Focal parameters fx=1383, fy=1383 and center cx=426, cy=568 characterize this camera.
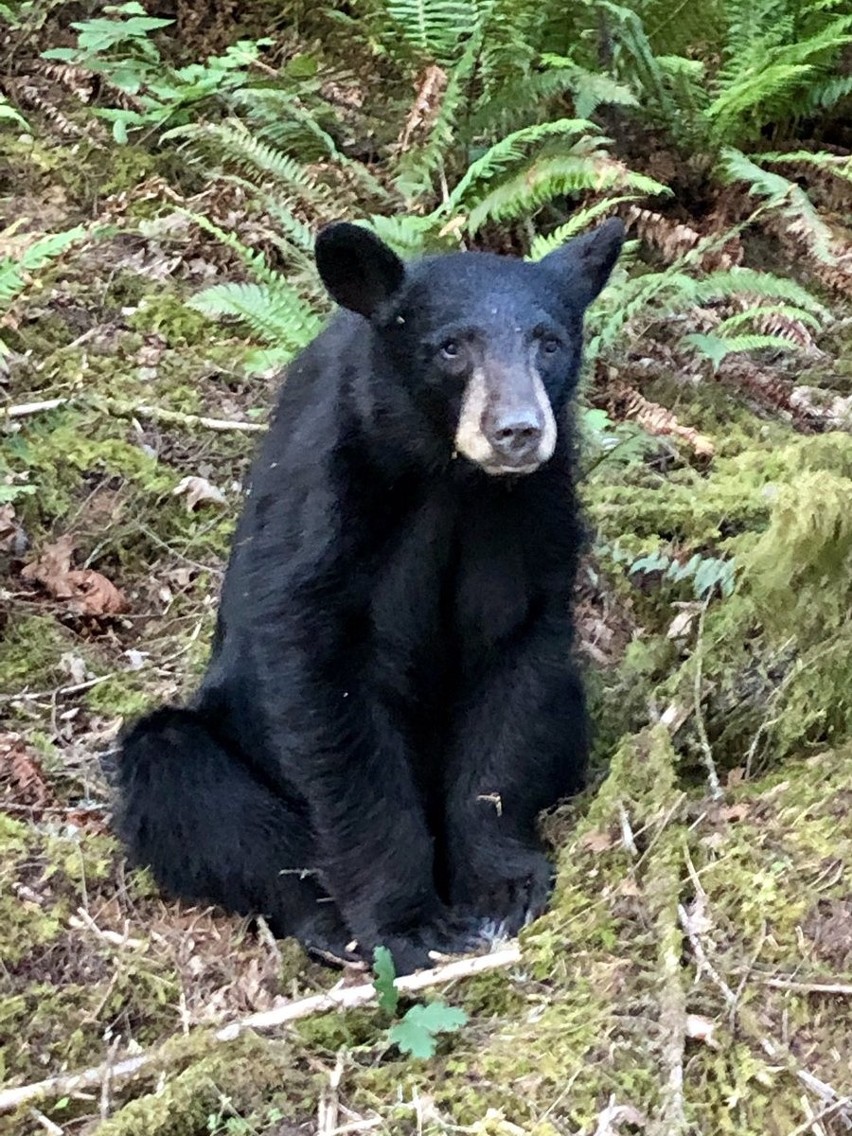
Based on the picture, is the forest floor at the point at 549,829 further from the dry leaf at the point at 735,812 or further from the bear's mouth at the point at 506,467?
the bear's mouth at the point at 506,467

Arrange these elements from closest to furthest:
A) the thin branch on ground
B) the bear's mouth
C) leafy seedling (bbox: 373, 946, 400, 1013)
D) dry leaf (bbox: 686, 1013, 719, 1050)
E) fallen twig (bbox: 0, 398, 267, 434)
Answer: dry leaf (bbox: 686, 1013, 719, 1050), leafy seedling (bbox: 373, 946, 400, 1013), the bear's mouth, the thin branch on ground, fallen twig (bbox: 0, 398, 267, 434)

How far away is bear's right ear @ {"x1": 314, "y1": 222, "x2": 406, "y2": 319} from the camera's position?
4.02 meters

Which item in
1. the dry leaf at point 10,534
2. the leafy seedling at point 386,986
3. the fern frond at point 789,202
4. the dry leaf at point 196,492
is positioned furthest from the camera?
the fern frond at point 789,202

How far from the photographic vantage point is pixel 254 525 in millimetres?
4566

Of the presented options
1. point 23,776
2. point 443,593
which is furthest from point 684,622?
point 23,776

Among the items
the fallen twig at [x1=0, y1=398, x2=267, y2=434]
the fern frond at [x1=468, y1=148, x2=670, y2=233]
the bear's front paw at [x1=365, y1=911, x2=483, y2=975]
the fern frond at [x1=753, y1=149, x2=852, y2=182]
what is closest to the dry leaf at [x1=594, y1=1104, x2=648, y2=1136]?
the bear's front paw at [x1=365, y1=911, x2=483, y2=975]

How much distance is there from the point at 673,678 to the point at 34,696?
2.37 meters

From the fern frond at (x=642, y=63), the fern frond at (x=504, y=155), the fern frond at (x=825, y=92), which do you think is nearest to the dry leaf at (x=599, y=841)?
the fern frond at (x=504, y=155)

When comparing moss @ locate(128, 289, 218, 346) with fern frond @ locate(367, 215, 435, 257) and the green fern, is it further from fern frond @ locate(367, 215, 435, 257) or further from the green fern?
fern frond @ locate(367, 215, 435, 257)

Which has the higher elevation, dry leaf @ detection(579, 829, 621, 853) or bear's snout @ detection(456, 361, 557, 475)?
bear's snout @ detection(456, 361, 557, 475)

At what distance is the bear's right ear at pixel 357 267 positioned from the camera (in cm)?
402

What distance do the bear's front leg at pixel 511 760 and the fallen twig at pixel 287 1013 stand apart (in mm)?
422

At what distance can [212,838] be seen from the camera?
4418 millimetres

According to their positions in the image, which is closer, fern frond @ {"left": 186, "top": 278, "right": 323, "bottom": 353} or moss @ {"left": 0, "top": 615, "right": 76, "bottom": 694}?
moss @ {"left": 0, "top": 615, "right": 76, "bottom": 694}
